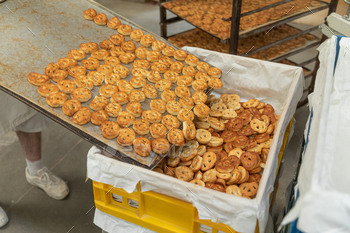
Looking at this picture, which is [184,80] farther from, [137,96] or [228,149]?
[228,149]

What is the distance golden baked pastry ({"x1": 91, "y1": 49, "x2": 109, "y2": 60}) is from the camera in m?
1.95

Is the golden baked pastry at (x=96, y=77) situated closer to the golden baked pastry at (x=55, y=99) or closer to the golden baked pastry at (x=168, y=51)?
the golden baked pastry at (x=55, y=99)

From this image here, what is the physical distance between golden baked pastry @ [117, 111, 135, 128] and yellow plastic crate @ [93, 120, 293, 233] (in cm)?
32

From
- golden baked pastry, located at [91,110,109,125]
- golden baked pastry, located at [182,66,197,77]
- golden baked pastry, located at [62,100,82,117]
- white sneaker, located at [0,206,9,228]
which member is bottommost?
white sneaker, located at [0,206,9,228]

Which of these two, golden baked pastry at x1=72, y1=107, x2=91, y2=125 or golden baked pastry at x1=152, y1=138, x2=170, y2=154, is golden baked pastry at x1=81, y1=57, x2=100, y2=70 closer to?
golden baked pastry at x1=72, y1=107, x2=91, y2=125

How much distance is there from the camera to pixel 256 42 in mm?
3096

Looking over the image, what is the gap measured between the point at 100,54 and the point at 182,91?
58 centimetres

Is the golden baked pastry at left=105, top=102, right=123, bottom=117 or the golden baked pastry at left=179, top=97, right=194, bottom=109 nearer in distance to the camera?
the golden baked pastry at left=105, top=102, right=123, bottom=117

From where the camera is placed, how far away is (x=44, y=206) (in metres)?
2.46

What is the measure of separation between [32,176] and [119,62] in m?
1.28

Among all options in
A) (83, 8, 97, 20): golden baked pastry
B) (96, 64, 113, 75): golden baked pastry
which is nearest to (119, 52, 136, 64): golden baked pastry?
(96, 64, 113, 75): golden baked pastry

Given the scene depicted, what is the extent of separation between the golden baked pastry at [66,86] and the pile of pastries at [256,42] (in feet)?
5.24

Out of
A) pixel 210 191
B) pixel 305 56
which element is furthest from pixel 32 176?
pixel 305 56

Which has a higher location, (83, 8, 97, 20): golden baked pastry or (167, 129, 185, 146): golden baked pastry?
(83, 8, 97, 20): golden baked pastry
